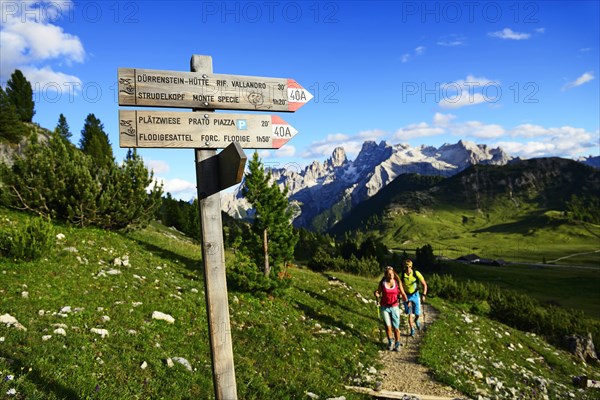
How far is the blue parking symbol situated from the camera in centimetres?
544

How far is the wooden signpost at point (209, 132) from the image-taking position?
16.3ft

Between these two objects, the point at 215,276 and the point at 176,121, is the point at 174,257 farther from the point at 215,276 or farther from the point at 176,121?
the point at 176,121

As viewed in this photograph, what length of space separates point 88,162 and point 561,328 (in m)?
37.7

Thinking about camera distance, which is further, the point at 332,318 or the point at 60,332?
the point at 332,318

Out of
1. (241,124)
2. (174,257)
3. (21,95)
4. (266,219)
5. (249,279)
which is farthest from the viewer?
(21,95)

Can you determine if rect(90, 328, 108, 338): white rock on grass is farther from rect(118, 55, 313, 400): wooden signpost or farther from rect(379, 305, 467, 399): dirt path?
rect(379, 305, 467, 399): dirt path

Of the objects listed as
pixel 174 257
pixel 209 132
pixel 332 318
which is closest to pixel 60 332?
pixel 209 132

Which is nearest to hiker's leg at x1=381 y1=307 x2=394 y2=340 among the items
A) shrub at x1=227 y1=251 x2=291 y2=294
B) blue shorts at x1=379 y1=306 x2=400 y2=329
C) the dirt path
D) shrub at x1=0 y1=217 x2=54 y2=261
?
blue shorts at x1=379 y1=306 x2=400 y2=329

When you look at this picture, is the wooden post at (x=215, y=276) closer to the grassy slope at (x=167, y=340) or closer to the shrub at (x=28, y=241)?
the grassy slope at (x=167, y=340)

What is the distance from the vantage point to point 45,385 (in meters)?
6.42

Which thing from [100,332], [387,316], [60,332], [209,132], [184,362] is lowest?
[387,316]

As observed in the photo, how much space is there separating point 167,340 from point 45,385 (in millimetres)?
3983

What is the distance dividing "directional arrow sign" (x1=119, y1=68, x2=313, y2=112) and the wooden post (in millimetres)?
842

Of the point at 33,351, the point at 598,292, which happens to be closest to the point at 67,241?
the point at 33,351
